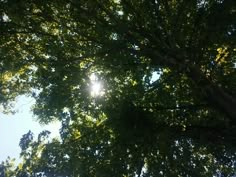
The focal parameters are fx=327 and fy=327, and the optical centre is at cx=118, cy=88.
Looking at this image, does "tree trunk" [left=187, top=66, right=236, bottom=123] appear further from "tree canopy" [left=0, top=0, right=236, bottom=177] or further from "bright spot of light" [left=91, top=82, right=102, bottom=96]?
"bright spot of light" [left=91, top=82, right=102, bottom=96]

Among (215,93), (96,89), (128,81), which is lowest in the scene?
(215,93)

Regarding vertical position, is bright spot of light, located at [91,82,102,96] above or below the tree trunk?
above

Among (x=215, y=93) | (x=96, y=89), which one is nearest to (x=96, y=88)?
(x=96, y=89)

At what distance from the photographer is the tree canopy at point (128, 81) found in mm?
11898

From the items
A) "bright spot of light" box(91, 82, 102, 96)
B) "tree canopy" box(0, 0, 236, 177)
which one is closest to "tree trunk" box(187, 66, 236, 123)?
"tree canopy" box(0, 0, 236, 177)

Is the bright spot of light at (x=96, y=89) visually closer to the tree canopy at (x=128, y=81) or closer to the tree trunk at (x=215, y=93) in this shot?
the tree canopy at (x=128, y=81)

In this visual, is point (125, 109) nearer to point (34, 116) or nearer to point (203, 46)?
point (203, 46)

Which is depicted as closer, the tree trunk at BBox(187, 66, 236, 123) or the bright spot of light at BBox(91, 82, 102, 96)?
the tree trunk at BBox(187, 66, 236, 123)

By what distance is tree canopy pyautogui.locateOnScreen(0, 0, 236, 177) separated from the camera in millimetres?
11898

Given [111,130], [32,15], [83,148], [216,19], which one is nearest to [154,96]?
[111,130]

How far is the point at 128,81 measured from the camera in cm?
1574

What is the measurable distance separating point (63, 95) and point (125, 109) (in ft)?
11.5

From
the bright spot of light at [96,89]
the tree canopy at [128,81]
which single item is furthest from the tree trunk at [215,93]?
the bright spot of light at [96,89]

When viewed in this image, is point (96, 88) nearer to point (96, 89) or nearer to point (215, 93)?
point (96, 89)
